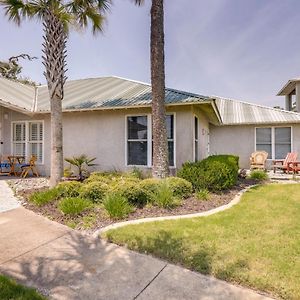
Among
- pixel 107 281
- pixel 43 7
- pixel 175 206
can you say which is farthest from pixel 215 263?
pixel 43 7

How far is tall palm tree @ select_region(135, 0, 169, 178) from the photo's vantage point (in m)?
8.95

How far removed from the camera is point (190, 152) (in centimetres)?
1095

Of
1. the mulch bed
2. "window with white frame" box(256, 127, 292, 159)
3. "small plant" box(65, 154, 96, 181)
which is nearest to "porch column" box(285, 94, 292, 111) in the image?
"window with white frame" box(256, 127, 292, 159)

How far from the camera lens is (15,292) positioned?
3293 millimetres

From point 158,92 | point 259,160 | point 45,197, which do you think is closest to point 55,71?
point 158,92

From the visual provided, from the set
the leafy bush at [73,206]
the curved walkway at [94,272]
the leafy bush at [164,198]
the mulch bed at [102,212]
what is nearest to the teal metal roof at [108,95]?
the mulch bed at [102,212]

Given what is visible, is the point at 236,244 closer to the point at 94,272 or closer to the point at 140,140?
the point at 94,272

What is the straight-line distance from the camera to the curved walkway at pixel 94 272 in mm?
3391

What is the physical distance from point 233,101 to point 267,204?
15.5m

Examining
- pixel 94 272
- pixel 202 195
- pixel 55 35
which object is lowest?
pixel 94 272

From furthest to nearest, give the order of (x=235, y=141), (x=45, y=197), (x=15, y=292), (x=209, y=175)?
(x=235, y=141)
(x=209, y=175)
(x=45, y=197)
(x=15, y=292)

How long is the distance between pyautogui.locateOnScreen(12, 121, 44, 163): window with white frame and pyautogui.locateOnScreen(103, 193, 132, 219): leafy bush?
28.2ft

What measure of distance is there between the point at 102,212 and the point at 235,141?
13537 mm

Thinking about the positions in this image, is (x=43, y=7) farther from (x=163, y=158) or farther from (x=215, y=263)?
(x=215, y=263)
